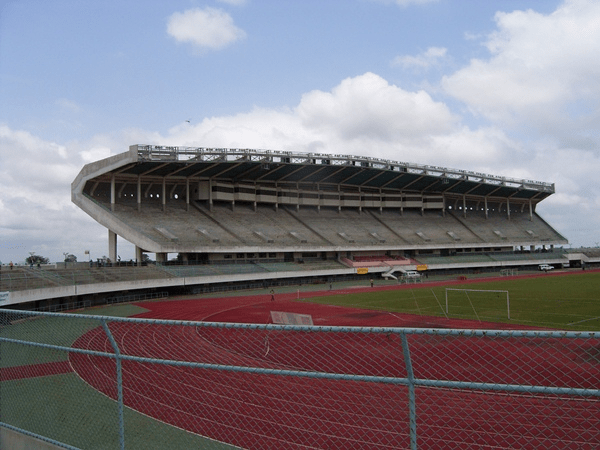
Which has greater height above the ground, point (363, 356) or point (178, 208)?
point (178, 208)

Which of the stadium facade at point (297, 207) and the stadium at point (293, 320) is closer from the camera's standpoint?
the stadium at point (293, 320)

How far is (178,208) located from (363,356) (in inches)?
1763

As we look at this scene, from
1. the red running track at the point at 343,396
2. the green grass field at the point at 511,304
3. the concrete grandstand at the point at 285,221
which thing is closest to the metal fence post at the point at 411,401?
the red running track at the point at 343,396

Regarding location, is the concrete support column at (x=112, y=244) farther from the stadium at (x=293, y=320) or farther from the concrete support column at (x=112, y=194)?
the concrete support column at (x=112, y=194)

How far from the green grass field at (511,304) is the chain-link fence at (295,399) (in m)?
8.09

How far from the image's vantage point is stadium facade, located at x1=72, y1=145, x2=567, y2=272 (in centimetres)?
5028

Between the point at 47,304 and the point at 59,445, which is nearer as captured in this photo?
the point at 59,445

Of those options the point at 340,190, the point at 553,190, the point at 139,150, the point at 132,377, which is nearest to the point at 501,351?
the point at 132,377

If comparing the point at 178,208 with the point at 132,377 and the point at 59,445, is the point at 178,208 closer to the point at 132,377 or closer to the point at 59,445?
the point at 132,377

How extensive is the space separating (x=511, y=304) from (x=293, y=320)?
715 inches

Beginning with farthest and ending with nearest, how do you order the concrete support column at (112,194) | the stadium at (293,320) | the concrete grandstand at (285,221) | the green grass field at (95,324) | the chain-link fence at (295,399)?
1. the concrete support column at (112,194)
2. the concrete grandstand at (285,221)
3. the green grass field at (95,324)
4. the stadium at (293,320)
5. the chain-link fence at (295,399)

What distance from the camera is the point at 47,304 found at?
31.9m

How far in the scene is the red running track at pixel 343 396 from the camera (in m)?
9.02

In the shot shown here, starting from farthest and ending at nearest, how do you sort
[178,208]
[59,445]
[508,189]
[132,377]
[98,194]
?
[508,189], [178,208], [98,194], [132,377], [59,445]
